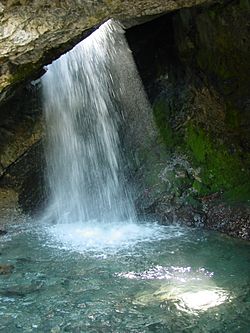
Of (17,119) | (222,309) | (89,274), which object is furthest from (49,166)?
(222,309)

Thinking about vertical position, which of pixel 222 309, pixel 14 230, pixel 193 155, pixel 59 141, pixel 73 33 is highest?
pixel 73 33

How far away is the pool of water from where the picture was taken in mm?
4938

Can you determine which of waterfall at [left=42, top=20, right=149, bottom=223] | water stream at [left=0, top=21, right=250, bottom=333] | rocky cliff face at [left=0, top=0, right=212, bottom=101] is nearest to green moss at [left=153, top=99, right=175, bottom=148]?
water stream at [left=0, top=21, right=250, bottom=333]

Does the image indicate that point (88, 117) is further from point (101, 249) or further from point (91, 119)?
point (101, 249)

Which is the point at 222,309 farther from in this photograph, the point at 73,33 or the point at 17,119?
the point at 17,119

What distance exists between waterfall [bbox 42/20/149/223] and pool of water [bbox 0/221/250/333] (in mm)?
1669

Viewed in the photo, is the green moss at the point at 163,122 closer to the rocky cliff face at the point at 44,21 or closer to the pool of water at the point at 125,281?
the pool of water at the point at 125,281

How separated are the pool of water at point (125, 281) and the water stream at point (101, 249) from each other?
0.04 feet

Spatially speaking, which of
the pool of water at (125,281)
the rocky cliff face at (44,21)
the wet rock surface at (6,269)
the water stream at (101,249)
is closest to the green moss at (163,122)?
the water stream at (101,249)

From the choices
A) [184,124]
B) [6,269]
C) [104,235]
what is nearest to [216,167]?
[184,124]

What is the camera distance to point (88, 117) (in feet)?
32.6

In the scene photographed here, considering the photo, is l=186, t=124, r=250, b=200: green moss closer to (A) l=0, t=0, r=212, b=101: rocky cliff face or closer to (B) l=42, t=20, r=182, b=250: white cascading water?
(B) l=42, t=20, r=182, b=250: white cascading water

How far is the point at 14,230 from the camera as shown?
8.40 metres

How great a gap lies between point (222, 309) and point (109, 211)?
445cm
